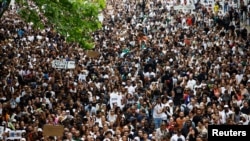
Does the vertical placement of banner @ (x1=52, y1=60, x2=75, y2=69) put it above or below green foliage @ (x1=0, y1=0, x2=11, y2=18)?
below

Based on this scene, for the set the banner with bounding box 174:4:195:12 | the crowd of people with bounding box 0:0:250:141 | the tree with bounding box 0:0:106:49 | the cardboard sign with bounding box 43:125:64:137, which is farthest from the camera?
the banner with bounding box 174:4:195:12

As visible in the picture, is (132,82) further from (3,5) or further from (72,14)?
(3,5)

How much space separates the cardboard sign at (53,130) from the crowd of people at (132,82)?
236 mm

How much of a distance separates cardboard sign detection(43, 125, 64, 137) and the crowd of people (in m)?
0.24

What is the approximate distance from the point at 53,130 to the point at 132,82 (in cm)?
653

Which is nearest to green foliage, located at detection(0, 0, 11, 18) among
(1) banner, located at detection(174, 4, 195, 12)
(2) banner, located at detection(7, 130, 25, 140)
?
(2) banner, located at detection(7, 130, 25, 140)

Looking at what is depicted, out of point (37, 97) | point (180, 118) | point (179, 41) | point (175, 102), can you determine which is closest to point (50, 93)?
point (37, 97)

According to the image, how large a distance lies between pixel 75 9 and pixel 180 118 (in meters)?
6.06

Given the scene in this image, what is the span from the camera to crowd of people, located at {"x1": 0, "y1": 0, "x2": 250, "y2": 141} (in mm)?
17578

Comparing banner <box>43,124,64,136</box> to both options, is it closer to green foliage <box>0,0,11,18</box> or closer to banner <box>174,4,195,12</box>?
green foliage <box>0,0,11,18</box>

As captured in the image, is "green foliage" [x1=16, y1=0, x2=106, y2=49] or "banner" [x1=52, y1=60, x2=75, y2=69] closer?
"green foliage" [x1=16, y1=0, x2=106, y2=49]

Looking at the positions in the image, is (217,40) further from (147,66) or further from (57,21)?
(57,21)

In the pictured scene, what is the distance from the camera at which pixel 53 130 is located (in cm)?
1617

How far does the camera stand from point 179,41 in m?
30.6
